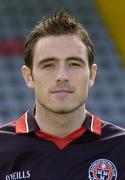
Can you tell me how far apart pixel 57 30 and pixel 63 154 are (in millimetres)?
452

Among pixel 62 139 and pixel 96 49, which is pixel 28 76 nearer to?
pixel 62 139

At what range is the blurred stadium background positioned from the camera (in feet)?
22.6

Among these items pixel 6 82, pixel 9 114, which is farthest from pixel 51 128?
pixel 6 82

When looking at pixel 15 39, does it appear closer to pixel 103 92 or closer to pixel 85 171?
pixel 103 92

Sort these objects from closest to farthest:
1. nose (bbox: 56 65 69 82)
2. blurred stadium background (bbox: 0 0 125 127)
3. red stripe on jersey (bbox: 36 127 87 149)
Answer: nose (bbox: 56 65 69 82) < red stripe on jersey (bbox: 36 127 87 149) < blurred stadium background (bbox: 0 0 125 127)

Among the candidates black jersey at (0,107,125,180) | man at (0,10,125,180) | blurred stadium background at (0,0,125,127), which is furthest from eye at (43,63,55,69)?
blurred stadium background at (0,0,125,127)

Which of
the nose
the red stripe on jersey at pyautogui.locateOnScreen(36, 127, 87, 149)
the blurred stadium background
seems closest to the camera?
the nose

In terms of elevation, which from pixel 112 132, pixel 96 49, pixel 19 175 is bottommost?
pixel 96 49

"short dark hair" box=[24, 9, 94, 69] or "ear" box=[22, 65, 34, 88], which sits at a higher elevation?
"short dark hair" box=[24, 9, 94, 69]

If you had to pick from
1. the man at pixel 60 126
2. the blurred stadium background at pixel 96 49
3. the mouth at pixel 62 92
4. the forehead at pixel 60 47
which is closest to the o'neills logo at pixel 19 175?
the man at pixel 60 126

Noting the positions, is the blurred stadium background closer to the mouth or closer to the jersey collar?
the jersey collar

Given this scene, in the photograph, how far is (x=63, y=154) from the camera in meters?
2.31

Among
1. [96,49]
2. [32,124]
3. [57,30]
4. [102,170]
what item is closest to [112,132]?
[102,170]

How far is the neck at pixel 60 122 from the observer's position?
235cm
